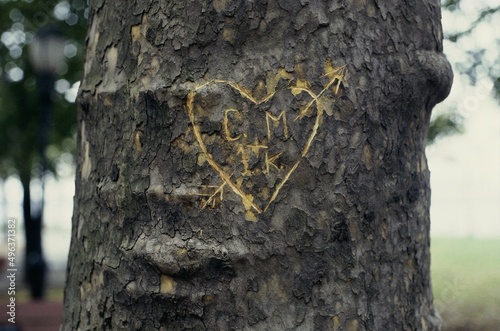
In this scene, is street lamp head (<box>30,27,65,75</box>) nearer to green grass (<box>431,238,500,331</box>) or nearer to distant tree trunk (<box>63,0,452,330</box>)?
green grass (<box>431,238,500,331</box>)

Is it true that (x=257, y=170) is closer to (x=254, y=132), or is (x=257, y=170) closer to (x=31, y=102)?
(x=254, y=132)

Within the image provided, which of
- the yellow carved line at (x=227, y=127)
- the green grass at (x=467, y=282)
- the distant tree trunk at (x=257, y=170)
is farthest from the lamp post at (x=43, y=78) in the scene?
the yellow carved line at (x=227, y=127)

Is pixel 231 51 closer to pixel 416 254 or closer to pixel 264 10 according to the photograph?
pixel 264 10

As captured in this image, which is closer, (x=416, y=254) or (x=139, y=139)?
(x=139, y=139)

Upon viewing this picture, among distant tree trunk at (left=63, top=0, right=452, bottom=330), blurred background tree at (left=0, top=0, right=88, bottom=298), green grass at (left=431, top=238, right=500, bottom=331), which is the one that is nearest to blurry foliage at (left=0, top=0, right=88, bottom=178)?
blurred background tree at (left=0, top=0, right=88, bottom=298)

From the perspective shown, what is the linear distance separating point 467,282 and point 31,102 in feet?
25.3

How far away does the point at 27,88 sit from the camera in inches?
415

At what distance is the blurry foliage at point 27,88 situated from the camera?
6613mm

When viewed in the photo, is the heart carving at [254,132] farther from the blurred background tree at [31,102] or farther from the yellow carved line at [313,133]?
the blurred background tree at [31,102]

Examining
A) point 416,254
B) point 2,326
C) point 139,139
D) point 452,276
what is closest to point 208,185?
point 139,139

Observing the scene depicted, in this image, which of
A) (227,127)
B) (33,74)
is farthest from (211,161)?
(33,74)

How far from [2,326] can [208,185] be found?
11.7 ft

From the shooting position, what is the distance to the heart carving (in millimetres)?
1369

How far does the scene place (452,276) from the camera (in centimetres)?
892
